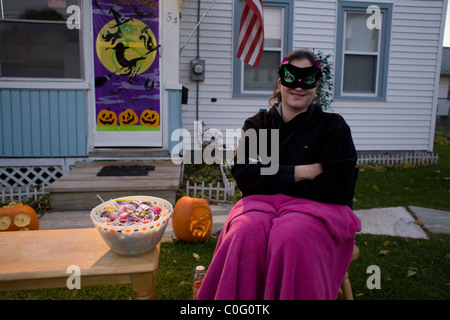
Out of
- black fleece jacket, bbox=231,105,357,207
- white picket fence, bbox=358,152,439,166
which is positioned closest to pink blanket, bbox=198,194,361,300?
black fleece jacket, bbox=231,105,357,207

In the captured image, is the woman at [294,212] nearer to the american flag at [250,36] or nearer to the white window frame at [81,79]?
the american flag at [250,36]

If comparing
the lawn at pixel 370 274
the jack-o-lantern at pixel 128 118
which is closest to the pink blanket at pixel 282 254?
the lawn at pixel 370 274

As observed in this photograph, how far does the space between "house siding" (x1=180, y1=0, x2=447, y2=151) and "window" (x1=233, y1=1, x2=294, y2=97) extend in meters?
0.13

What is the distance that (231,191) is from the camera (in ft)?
16.3

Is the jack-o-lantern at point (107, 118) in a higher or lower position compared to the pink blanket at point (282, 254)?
higher

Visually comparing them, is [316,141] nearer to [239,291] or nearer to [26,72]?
[239,291]

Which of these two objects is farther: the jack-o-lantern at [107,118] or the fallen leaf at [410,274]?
the jack-o-lantern at [107,118]

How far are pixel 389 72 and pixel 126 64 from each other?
18.8 ft

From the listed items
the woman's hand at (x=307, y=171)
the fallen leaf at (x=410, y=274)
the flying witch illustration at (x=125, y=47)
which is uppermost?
the flying witch illustration at (x=125, y=47)

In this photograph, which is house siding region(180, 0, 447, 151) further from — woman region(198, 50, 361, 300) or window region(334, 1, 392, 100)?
woman region(198, 50, 361, 300)

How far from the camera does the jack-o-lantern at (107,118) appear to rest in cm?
562

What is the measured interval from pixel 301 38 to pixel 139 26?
354 cm

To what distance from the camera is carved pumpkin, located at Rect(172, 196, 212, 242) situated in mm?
3424

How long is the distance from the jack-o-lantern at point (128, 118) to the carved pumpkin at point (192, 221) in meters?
2.62
